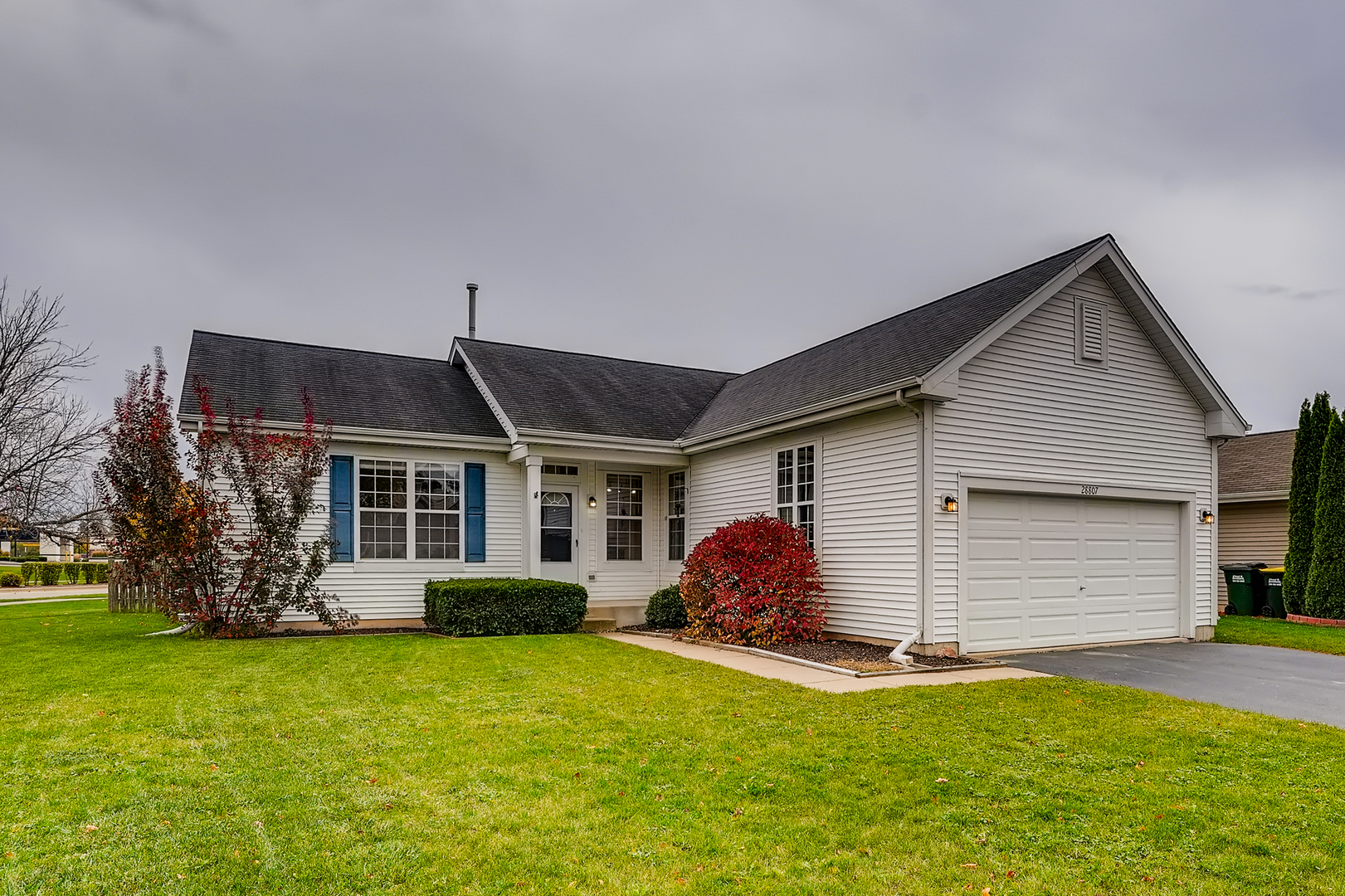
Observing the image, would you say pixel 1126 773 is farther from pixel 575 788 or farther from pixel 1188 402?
pixel 1188 402

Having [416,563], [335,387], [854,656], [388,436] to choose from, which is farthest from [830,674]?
[335,387]

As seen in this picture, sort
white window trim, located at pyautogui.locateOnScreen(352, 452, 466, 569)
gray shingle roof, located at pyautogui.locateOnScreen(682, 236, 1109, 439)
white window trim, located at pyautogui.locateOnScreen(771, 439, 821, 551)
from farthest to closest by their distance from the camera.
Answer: white window trim, located at pyautogui.locateOnScreen(352, 452, 466, 569) < white window trim, located at pyautogui.locateOnScreen(771, 439, 821, 551) < gray shingle roof, located at pyautogui.locateOnScreen(682, 236, 1109, 439)

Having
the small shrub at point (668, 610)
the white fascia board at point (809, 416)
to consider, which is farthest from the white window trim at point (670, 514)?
the small shrub at point (668, 610)

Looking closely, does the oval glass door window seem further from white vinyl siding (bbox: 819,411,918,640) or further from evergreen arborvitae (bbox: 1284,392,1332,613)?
evergreen arborvitae (bbox: 1284,392,1332,613)

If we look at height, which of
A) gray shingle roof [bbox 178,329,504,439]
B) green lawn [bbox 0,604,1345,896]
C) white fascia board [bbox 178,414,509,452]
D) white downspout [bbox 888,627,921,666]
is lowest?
white downspout [bbox 888,627,921,666]

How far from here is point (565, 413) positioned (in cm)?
1428

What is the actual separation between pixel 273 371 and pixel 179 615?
4420mm

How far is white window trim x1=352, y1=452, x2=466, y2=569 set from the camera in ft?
42.2

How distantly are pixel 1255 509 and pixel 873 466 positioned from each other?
41.4ft

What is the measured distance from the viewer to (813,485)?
38.5 feet

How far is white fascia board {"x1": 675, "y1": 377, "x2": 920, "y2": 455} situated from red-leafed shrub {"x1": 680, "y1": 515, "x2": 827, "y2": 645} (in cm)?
148

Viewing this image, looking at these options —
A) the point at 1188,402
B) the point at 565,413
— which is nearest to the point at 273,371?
the point at 565,413

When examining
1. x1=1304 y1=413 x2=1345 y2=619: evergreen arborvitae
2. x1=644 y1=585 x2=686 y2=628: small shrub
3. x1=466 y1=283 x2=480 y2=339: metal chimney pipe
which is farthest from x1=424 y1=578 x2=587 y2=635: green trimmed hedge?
x1=1304 y1=413 x2=1345 y2=619: evergreen arborvitae

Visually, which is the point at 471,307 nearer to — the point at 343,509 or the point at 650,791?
the point at 343,509
